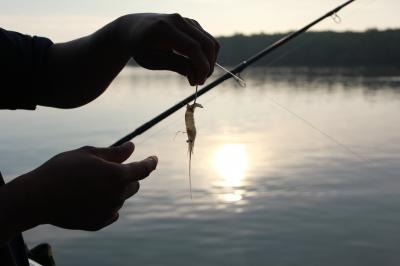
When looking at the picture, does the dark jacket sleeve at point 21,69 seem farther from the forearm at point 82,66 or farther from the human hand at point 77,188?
the human hand at point 77,188

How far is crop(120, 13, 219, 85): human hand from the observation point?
5.61 ft

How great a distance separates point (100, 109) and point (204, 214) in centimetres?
2490

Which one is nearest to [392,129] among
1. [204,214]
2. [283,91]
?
[204,214]

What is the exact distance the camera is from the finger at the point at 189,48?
170 centimetres

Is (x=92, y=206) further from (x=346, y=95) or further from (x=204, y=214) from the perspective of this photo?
(x=346, y=95)

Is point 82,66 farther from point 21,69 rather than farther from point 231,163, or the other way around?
point 231,163

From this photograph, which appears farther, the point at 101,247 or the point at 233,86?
the point at 233,86

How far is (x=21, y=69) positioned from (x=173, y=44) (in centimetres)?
63

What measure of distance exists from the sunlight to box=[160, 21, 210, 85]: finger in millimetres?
12363

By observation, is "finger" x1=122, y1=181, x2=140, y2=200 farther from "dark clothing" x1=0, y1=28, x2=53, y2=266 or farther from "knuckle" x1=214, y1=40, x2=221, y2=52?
"dark clothing" x1=0, y1=28, x2=53, y2=266

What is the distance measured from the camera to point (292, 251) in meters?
9.13

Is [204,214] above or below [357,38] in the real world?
below

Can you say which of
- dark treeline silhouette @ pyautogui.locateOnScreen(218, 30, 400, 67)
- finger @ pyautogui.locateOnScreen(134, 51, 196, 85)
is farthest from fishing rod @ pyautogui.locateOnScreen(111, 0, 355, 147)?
dark treeline silhouette @ pyautogui.locateOnScreen(218, 30, 400, 67)

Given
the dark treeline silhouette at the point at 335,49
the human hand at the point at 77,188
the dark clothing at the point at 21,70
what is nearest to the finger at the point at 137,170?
the human hand at the point at 77,188
